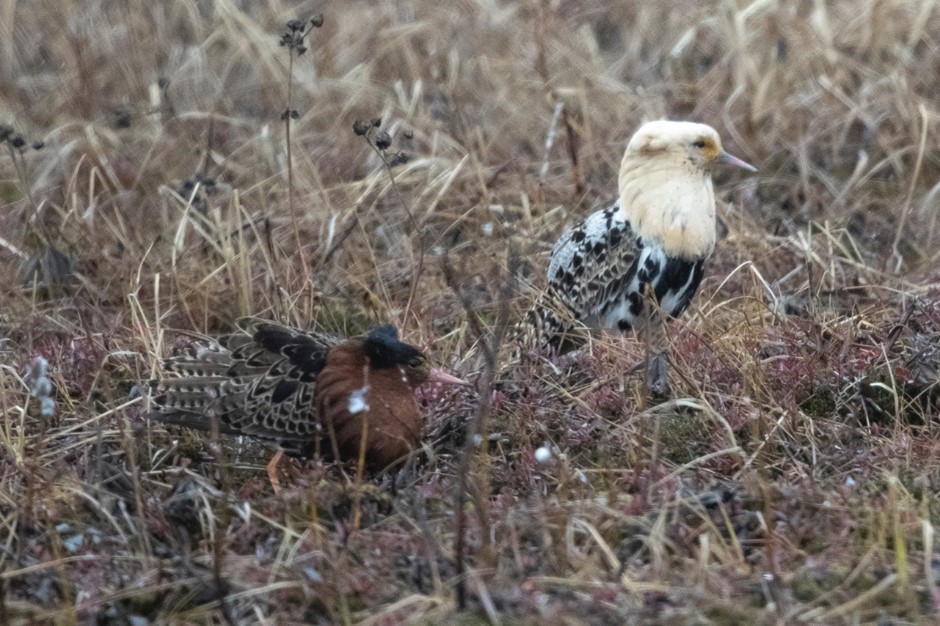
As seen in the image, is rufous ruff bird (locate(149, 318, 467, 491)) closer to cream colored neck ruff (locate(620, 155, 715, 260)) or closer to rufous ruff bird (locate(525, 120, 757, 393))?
rufous ruff bird (locate(525, 120, 757, 393))

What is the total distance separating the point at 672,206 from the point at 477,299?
1078mm

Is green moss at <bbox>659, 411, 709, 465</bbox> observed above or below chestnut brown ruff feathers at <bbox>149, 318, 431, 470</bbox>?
below

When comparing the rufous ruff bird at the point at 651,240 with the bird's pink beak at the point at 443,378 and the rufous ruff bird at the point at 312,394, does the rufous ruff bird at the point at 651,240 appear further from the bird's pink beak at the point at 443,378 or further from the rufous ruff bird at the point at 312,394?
the rufous ruff bird at the point at 312,394

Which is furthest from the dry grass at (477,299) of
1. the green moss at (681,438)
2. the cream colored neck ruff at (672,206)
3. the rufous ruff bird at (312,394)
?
the cream colored neck ruff at (672,206)

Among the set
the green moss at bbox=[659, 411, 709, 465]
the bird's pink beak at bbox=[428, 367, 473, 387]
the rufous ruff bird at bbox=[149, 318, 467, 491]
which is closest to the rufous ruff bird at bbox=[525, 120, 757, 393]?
the green moss at bbox=[659, 411, 709, 465]

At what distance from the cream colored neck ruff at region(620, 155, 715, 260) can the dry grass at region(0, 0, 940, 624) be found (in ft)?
0.95

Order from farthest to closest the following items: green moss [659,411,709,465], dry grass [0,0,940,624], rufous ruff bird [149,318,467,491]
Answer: green moss [659,411,709,465] < rufous ruff bird [149,318,467,491] < dry grass [0,0,940,624]

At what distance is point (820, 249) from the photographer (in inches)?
242

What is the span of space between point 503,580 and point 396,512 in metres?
0.57

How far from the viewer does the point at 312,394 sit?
14.0 feet

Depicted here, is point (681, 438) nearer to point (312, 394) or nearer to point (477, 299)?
point (312, 394)

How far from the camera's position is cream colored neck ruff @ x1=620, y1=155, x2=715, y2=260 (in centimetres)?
511

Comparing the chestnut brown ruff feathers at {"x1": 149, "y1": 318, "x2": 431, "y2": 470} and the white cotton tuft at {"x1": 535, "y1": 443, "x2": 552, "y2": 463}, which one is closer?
the white cotton tuft at {"x1": 535, "y1": 443, "x2": 552, "y2": 463}

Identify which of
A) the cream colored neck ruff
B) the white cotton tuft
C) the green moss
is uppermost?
the cream colored neck ruff
